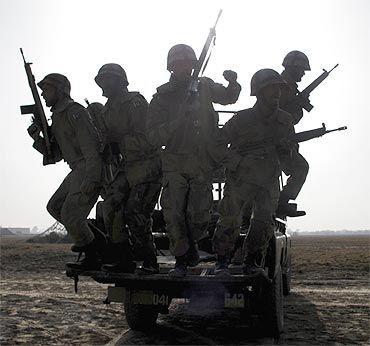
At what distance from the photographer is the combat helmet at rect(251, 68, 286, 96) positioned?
521 cm

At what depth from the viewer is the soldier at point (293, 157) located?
5.99 m

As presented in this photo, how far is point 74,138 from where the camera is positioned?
18.5 ft

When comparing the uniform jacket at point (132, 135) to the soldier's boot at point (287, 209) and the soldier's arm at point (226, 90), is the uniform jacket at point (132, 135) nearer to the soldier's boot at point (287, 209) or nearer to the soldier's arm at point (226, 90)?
the soldier's arm at point (226, 90)

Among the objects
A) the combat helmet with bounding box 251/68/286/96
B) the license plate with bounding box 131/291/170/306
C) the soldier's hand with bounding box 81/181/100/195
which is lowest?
the license plate with bounding box 131/291/170/306

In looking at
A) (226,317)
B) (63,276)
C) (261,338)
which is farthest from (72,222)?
(63,276)

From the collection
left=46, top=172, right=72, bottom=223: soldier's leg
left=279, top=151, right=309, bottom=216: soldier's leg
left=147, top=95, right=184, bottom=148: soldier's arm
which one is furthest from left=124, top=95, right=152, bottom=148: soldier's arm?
left=279, top=151, right=309, bottom=216: soldier's leg

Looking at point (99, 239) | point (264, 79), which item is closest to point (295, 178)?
point (264, 79)

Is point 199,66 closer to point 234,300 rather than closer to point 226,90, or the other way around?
point 226,90

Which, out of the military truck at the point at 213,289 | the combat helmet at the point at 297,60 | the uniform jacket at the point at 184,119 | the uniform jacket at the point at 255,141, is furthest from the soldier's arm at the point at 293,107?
the military truck at the point at 213,289

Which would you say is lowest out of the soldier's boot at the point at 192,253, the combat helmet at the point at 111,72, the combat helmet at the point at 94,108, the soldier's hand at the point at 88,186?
the soldier's boot at the point at 192,253

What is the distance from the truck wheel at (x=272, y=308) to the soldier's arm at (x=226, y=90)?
197 cm

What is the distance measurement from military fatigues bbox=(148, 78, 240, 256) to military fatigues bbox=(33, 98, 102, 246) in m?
0.69

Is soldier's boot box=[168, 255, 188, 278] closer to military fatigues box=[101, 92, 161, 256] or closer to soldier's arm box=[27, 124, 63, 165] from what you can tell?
military fatigues box=[101, 92, 161, 256]

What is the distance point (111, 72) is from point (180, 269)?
219cm
